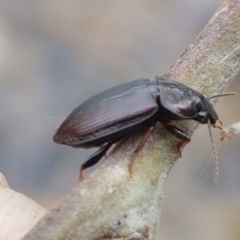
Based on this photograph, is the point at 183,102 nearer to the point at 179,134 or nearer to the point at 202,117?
the point at 202,117

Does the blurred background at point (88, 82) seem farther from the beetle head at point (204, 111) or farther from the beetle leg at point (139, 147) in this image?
the beetle leg at point (139, 147)

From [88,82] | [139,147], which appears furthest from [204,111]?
[88,82]

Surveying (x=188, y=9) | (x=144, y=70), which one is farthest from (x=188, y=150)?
(x=188, y=9)

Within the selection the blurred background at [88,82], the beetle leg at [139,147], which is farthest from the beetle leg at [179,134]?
the blurred background at [88,82]

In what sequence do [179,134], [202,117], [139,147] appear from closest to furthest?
1. [139,147]
2. [179,134]
3. [202,117]

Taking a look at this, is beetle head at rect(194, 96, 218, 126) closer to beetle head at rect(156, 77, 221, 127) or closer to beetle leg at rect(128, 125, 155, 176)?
beetle head at rect(156, 77, 221, 127)

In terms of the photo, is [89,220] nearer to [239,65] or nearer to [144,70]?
[239,65]

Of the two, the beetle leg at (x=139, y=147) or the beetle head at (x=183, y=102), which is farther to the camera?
the beetle head at (x=183, y=102)
